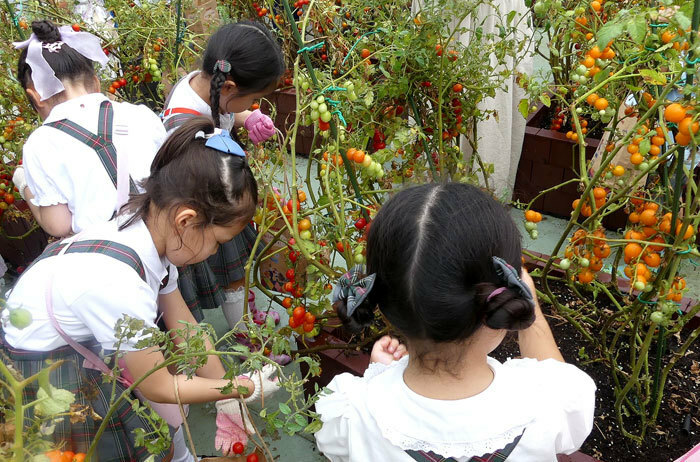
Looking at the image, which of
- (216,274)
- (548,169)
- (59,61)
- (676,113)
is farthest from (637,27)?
(548,169)

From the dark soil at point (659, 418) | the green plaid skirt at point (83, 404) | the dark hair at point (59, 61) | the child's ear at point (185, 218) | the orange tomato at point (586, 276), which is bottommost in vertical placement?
the dark soil at point (659, 418)

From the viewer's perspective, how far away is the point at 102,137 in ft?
5.07

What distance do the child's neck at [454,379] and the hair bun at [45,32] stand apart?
4.51ft

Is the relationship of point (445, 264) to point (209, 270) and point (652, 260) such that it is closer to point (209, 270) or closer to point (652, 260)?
point (652, 260)

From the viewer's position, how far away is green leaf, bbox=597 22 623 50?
93cm

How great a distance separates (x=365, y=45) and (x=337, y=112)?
0.50 meters

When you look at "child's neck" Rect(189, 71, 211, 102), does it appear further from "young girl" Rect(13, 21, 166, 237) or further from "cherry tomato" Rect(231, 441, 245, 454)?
"cherry tomato" Rect(231, 441, 245, 454)

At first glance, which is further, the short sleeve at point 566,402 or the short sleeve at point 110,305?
the short sleeve at point 110,305

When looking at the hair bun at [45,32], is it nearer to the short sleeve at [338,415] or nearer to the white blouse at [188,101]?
the white blouse at [188,101]

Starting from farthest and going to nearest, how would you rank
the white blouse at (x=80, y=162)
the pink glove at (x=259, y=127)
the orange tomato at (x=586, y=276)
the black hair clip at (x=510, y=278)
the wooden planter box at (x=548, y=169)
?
the wooden planter box at (x=548, y=169), the pink glove at (x=259, y=127), the white blouse at (x=80, y=162), the orange tomato at (x=586, y=276), the black hair clip at (x=510, y=278)

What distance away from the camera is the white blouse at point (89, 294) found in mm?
1098

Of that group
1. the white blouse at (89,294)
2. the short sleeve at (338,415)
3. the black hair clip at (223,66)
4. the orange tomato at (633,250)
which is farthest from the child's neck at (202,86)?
the orange tomato at (633,250)

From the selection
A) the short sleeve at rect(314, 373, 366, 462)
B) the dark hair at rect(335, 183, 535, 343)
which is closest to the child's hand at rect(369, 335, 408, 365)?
the short sleeve at rect(314, 373, 366, 462)

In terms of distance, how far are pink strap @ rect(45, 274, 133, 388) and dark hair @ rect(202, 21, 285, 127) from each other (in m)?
0.81
